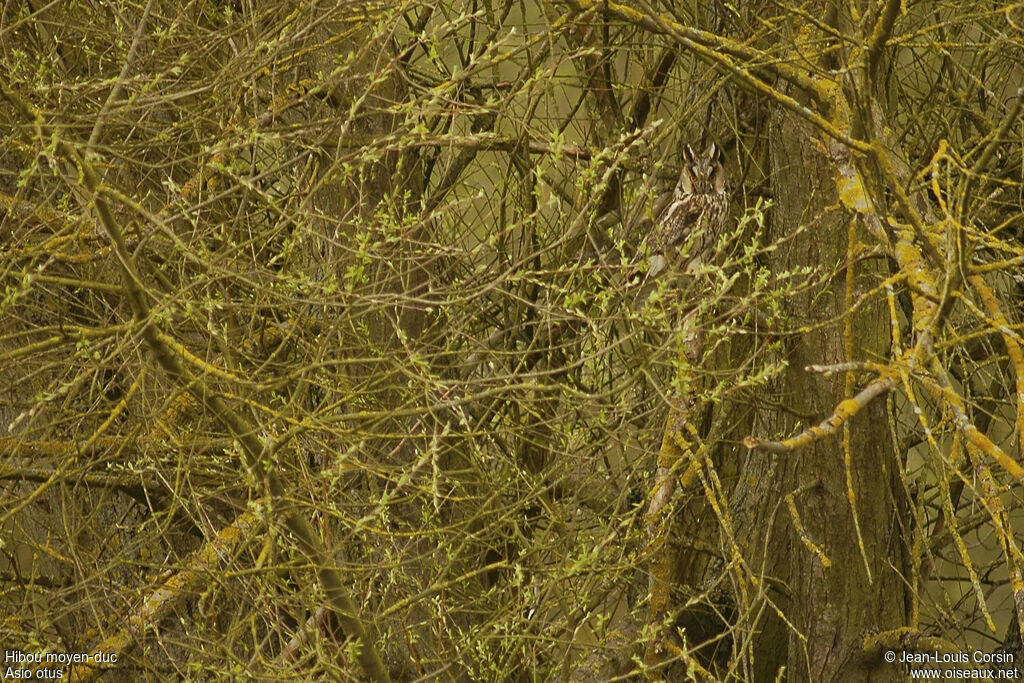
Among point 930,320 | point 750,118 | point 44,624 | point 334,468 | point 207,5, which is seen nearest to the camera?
point 930,320

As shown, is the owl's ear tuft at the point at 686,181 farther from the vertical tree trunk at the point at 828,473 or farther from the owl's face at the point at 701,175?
the vertical tree trunk at the point at 828,473

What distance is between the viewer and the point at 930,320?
2457 mm

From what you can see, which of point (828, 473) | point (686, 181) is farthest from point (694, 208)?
point (828, 473)

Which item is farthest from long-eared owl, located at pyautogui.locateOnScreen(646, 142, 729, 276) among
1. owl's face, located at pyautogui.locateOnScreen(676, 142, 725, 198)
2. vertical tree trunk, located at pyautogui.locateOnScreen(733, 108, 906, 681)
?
vertical tree trunk, located at pyautogui.locateOnScreen(733, 108, 906, 681)

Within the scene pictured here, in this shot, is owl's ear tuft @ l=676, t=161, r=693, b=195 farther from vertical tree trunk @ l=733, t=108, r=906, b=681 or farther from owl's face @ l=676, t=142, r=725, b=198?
vertical tree trunk @ l=733, t=108, r=906, b=681

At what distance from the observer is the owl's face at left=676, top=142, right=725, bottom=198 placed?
450 cm

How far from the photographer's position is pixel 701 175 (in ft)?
15.0

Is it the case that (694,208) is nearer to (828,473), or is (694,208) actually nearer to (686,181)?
(686,181)

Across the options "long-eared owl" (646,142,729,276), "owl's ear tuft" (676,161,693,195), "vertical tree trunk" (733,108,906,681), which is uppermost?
"owl's ear tuft" (676,161,693,195)

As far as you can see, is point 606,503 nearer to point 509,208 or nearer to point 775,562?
point 775,562

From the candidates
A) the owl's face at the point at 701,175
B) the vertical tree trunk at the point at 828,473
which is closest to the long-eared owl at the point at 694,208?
the owl's face at the point at 701,175

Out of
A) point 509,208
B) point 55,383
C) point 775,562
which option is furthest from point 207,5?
point 775,562

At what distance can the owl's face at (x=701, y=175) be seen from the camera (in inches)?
177

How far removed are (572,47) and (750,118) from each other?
825 mm
